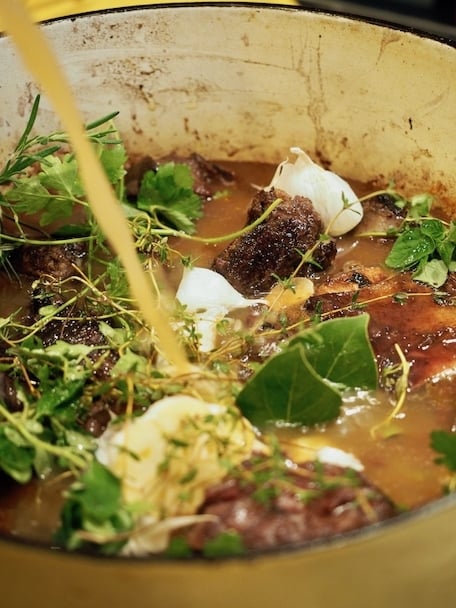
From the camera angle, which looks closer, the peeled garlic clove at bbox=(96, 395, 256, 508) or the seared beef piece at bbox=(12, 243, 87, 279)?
the peeled garlic clove at bbox=(96, 395, 256, 508)

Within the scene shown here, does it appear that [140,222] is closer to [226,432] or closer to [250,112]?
[250,112]

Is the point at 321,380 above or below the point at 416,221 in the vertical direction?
above

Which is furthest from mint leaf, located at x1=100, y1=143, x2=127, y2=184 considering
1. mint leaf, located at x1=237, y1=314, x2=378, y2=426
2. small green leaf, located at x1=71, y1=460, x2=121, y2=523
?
small green leaf, located at x1=71, y1=460, x2=121, y2=523

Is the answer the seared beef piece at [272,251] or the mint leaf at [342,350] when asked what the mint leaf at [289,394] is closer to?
the mint leaf at [342,350]

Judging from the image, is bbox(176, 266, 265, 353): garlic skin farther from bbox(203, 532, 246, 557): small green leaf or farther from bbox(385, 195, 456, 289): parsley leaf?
bbox(203, 532, 246, 557): small green leaf

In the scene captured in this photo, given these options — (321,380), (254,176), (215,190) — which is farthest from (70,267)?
(321,380)

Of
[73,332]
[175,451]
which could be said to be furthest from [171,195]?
[175,451]
